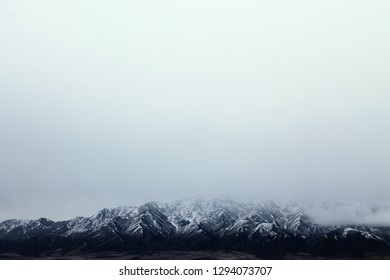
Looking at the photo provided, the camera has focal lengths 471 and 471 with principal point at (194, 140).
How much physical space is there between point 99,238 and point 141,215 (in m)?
3.83

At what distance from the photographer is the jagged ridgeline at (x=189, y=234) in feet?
119

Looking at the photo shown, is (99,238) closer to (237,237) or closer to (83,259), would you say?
(83,259)

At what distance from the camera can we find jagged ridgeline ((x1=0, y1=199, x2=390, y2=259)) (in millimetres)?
36188

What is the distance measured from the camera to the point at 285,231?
38.2 metres

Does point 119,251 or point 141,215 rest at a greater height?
point 141,215

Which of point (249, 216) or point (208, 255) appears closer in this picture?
point (208, 255)

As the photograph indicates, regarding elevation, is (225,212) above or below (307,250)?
above

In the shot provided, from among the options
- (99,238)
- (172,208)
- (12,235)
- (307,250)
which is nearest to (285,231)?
(307,250)

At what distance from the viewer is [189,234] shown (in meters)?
37.9

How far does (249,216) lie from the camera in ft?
126
